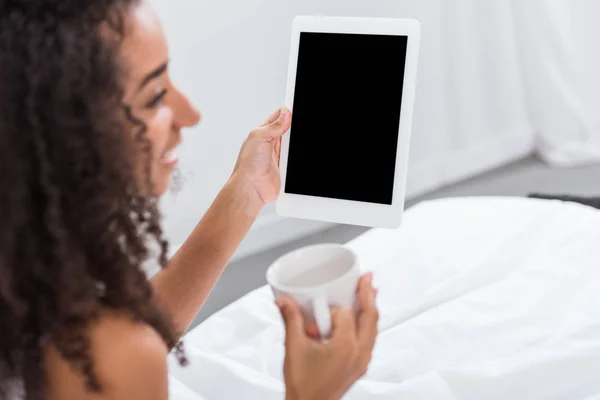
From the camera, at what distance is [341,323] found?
2.03 feet

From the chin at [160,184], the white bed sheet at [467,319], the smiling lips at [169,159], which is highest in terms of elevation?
the smiling lips at [169,159]

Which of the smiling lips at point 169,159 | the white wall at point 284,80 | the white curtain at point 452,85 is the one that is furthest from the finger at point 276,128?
the white curtain at point 452,85

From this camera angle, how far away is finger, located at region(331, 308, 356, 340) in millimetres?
619

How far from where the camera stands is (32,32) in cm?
53

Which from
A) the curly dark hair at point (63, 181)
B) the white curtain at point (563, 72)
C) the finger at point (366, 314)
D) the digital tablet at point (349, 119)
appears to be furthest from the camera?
the white curtain at point (563, 72)

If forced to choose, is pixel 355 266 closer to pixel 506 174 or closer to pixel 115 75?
pixel 115 75

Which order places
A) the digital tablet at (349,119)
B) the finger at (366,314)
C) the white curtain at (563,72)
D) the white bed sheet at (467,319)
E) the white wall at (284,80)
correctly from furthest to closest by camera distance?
the white curtain at (563,72) → the white wall at (284,80) → the digital tablet at (349,119) → the white bed sheet at (467,319) → the finger at (366,314)

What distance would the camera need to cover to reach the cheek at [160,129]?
0.63 meters

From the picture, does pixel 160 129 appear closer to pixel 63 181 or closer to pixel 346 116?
pixel 63 181

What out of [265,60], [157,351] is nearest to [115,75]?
[157,351]

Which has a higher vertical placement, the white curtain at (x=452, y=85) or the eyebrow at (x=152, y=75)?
the eyebrow at (x=152, y=75)

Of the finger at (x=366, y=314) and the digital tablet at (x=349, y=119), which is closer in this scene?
the finger at (x=366, y=314)

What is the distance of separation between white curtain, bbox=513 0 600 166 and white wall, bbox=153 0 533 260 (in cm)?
7

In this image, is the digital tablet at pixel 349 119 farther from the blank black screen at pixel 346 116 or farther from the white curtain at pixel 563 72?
the white curtain at pixel 563 72
